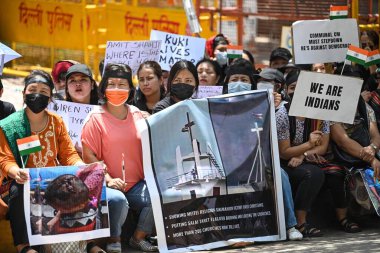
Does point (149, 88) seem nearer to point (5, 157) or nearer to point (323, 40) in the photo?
point (323, 40)

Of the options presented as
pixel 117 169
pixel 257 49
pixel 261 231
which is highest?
pixel 257 49

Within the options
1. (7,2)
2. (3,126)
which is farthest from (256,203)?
(7,2)

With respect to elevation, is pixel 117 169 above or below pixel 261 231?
above

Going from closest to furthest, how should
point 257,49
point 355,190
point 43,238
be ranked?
1. point 43,238
2. point 355,190
3. point 257,49

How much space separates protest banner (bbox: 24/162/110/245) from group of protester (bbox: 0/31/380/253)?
103 mm

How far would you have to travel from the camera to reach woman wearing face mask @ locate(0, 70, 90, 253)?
8.05m

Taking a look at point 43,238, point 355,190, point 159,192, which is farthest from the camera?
point 355,190

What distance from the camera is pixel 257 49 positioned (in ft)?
64.6

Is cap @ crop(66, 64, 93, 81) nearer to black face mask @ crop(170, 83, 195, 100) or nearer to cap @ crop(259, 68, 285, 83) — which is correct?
black face mask @ crop(170, 83, 195, 100)

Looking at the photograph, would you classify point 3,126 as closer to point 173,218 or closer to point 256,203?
point 173,218

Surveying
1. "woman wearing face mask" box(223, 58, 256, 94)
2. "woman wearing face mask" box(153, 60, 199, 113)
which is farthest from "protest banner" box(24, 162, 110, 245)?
"woman wearing face mask" box(223, 58, 256, 94)

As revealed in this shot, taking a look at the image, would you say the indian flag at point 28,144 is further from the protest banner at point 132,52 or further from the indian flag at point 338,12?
the indian flag at point 338,12

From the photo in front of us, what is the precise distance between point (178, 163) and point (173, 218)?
48cm

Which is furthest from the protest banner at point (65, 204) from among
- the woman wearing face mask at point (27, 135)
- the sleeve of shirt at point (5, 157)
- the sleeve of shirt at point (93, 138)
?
the sleeve of shirt at point (93, 138)
